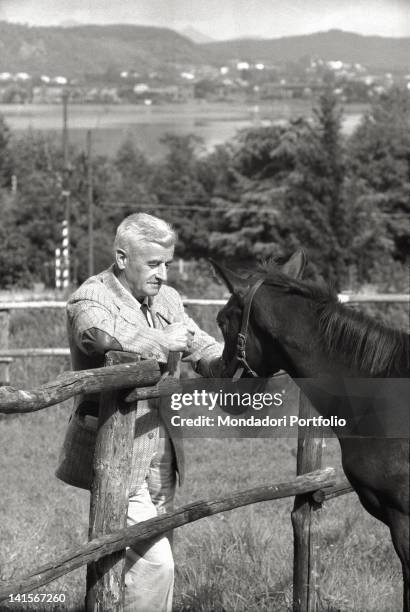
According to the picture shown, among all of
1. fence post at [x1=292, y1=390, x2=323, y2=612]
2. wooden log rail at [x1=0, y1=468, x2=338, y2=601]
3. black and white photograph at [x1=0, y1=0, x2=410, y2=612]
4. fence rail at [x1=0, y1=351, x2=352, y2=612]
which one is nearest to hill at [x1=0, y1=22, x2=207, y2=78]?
black and white photograph at [x1=0, y1=0, x2=410, y2=612]

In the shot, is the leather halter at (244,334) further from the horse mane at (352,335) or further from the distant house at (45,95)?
the distant house at (45,95)

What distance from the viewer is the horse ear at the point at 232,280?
11.7 ft

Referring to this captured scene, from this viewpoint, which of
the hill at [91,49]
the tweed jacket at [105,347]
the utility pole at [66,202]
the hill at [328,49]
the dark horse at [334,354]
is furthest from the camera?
the hill at [91,49]

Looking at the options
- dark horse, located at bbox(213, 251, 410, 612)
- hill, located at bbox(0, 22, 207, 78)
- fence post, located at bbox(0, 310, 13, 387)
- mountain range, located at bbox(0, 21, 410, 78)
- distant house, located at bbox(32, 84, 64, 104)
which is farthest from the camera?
hill, located at bbox(0, 22, 207, 78)

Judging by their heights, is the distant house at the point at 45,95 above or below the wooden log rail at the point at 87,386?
below

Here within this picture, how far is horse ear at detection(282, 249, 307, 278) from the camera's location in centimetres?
378

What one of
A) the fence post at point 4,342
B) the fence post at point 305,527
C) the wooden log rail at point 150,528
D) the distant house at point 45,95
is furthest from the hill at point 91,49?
the wooden log rail at point 150,528

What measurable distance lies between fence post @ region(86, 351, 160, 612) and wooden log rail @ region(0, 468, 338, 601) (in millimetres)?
77

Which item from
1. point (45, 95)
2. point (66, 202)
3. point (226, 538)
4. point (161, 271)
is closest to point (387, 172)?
point (66, 202)

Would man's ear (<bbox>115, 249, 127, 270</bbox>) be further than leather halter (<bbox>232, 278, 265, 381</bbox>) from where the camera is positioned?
Yes

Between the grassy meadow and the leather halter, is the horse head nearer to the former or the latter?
the leather halter

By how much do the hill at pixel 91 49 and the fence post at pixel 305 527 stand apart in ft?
400

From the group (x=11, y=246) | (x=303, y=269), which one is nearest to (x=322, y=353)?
(x=303, y=269)

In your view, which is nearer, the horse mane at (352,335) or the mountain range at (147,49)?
the horse mane at (352,335)
